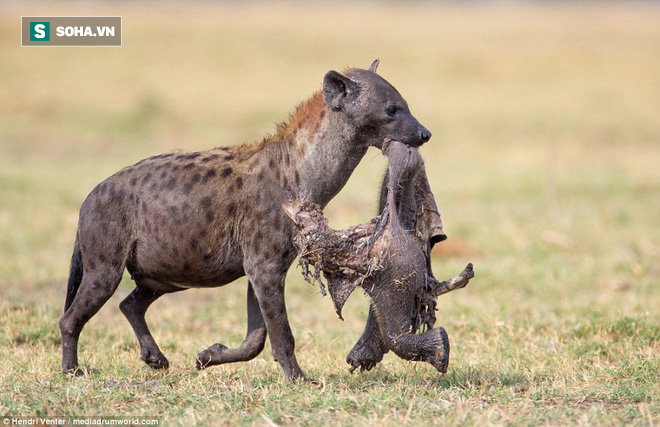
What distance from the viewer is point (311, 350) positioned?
6918 mm

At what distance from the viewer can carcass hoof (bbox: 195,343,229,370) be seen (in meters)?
5.81

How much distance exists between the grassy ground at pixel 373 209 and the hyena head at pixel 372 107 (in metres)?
1.55

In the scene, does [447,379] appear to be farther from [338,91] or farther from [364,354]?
[338,91]

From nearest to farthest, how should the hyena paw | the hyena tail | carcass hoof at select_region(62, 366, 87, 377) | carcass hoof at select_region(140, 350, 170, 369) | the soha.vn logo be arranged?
the hyena paw → carcass hoof at select_region(62, 366, 87, 377) → carcass hoof at select_region(140, 350, 170, 369) → the hyena tail → the soha.vn logo

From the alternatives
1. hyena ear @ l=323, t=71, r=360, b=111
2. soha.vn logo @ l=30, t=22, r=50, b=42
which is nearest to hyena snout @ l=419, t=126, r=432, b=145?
hyena ear @ l=323, t=71, r=360, b=111

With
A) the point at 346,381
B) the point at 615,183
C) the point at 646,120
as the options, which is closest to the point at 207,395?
the point at 346,381

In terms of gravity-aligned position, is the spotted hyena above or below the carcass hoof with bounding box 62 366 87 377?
above

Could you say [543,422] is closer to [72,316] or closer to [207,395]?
[207,395]

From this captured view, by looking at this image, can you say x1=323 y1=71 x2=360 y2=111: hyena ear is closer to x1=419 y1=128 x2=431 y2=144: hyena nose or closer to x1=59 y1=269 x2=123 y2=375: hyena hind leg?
x1=419 y1=128 x2=431 y2=144: hyena nose

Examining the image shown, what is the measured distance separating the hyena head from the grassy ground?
155 centimetres

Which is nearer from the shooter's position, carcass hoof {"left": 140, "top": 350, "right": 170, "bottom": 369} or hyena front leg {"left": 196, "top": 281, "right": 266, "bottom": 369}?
hyena front leg {"left": 196, "top": 281, "right": 266, "bottom": 369}

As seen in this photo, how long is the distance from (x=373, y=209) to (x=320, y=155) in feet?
25.9

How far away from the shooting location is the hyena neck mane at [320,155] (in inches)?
228

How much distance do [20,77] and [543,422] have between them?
23.8m
